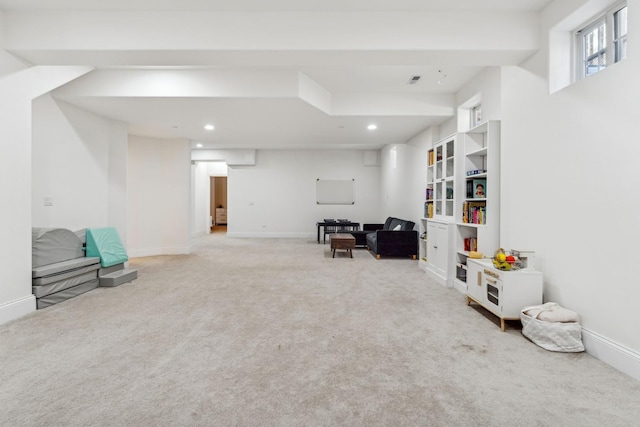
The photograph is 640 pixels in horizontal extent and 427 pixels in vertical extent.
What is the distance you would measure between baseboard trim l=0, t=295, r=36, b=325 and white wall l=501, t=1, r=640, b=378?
16.7 ft

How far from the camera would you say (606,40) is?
8.04ft

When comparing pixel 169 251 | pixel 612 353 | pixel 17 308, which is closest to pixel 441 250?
pixel 612 353

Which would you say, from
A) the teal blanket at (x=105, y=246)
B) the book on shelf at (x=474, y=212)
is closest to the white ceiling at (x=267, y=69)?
the book on shelf at (x=474, y=212)

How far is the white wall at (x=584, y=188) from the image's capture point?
2.10 meters

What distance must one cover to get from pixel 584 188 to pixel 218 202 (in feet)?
47.3

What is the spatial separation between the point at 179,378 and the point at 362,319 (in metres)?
1.71

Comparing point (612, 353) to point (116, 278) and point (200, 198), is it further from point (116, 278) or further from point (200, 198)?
point (200, 198)

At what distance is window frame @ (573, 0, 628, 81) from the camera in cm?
238

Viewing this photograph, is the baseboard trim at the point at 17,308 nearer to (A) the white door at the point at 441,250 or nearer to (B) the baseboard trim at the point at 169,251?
(B) the baseboard trim at the point at 169,251

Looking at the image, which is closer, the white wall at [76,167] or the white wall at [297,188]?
the white wall at [76,167]

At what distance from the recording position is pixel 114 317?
3139mm

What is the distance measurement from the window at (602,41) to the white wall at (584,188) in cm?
29

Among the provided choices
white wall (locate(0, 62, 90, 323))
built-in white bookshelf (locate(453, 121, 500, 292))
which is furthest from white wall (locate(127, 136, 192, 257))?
built-in white bookshelf (locate(453, 121, 500, 292))

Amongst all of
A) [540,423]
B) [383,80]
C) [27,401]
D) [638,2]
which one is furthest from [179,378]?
[383,80]
